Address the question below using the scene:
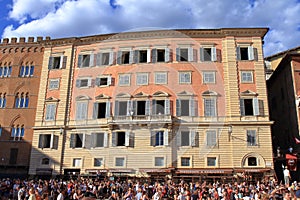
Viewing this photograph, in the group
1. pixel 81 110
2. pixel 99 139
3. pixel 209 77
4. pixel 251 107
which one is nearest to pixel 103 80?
→ pixel 81 110

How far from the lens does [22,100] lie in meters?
41.4

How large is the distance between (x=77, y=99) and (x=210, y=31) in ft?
59.1

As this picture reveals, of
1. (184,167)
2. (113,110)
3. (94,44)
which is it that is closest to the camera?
(184,167)

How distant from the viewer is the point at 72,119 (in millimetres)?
38031

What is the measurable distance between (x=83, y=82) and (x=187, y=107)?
13290 millimetres

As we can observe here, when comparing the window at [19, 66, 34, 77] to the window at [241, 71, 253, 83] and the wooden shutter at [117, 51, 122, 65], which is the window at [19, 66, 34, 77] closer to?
the wooden shutter at [117, 51, 122, 65]

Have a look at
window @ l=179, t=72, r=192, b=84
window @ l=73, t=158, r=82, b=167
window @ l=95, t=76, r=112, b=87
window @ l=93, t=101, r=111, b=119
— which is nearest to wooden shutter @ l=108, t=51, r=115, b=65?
window @ l=95, t=76, r=112, b=87

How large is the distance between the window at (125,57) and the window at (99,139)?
9146 mm

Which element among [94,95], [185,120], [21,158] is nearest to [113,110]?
[94,95]

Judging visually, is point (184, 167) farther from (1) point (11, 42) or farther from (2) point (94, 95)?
(1) point (11, 42)

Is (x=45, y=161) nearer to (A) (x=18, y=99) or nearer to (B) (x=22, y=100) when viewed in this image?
(B) (x=22, y=100)

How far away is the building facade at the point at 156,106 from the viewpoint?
111ft

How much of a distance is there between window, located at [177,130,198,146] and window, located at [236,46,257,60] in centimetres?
1072

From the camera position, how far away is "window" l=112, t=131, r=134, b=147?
3472cm
